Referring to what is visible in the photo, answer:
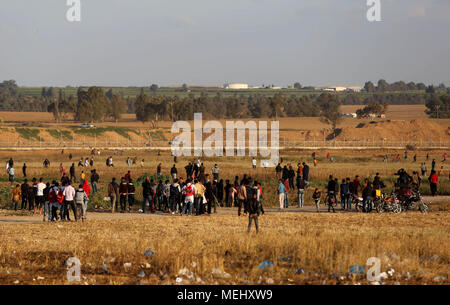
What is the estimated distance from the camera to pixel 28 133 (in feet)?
349

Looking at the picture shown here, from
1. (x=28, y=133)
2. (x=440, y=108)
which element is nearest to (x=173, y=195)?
(x=28, y=133)

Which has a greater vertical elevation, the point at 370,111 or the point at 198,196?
the point at 370,111

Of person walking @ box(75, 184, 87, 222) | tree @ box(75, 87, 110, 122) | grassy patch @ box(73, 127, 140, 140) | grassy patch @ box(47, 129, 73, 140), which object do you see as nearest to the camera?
person walking @ box(75, 184, 87, 222)

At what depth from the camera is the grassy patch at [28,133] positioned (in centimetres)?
10473

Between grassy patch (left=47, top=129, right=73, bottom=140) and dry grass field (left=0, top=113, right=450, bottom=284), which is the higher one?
dry grass field (left=0, top=113, right=450, bottom=284)

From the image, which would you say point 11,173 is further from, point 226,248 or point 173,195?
point 226,248

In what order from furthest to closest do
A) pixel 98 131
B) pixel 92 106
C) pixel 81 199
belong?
pixel 92 106
pixel 98 131
pixel 81 199

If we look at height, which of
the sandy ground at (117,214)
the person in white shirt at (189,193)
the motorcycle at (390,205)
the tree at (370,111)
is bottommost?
the sandy ground at (117,214)

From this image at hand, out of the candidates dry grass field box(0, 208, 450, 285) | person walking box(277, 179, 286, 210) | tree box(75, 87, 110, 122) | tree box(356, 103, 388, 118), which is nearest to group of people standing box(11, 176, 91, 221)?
dry grass field box(0, 208, 450, 285)

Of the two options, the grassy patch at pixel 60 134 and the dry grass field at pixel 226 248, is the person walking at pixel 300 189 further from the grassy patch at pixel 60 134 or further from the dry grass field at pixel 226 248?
the grassy patch at pixel 60 134

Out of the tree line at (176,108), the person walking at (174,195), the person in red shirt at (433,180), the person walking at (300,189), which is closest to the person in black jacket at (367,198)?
the person walking at (300,189)

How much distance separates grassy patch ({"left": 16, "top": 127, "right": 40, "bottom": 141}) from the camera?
104731 millimetres

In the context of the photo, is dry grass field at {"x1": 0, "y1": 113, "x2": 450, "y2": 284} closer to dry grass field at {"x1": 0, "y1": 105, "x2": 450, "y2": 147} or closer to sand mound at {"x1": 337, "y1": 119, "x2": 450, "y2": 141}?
dry grass field at {"x1": 0, "y1": 105, "x2": 450, "y2": 147}
